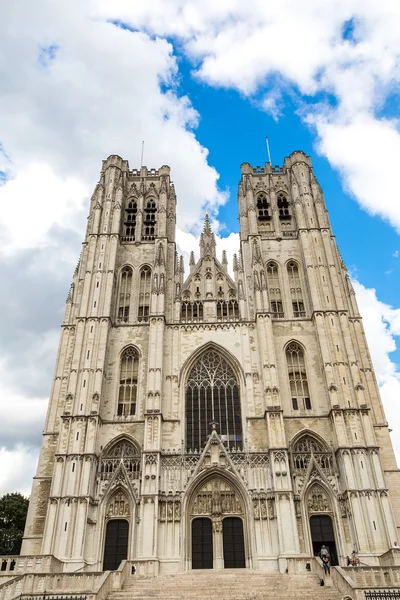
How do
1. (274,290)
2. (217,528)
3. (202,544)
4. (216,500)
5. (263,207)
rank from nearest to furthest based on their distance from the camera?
(202,544), (217,528), (216,500), (274,290), (263,207)

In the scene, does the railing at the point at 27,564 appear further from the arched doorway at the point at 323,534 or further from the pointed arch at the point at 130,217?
the pointed arch at the point at 130,217

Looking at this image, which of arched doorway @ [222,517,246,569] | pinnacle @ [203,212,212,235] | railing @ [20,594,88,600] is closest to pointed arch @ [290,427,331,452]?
arched doorway @ [222,517,246,569]

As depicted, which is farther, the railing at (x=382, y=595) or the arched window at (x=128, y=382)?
the arched window at (x=128, y=382)

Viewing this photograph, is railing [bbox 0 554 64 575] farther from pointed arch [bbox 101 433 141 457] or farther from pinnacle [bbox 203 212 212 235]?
pinnacle [bbox 203 212 212 235]

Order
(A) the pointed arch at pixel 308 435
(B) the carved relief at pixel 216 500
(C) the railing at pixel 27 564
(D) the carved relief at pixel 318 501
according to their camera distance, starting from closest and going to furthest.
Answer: (C) the railing at pixel 27 564 < (D) the carved relief at pixel 318 501 < (B) the carved relief at pixel 216 500 < (A) the pointed arch at pixel 308 435

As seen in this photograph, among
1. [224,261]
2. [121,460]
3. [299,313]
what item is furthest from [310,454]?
[224,261]

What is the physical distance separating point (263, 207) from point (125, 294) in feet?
43.3

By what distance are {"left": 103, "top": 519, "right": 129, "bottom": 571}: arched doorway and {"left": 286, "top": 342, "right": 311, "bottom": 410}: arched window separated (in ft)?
38.5

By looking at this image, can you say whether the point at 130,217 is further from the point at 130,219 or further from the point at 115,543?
the point at 115,543

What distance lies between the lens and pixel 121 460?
90.2 feet

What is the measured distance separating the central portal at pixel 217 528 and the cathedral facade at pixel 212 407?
0.24 ft

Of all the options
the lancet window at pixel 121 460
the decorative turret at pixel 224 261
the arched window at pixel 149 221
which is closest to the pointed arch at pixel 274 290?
the decorative turret at pixel 224 261

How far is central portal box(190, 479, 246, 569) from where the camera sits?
82.2 ft

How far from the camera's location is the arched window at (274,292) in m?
33.4
